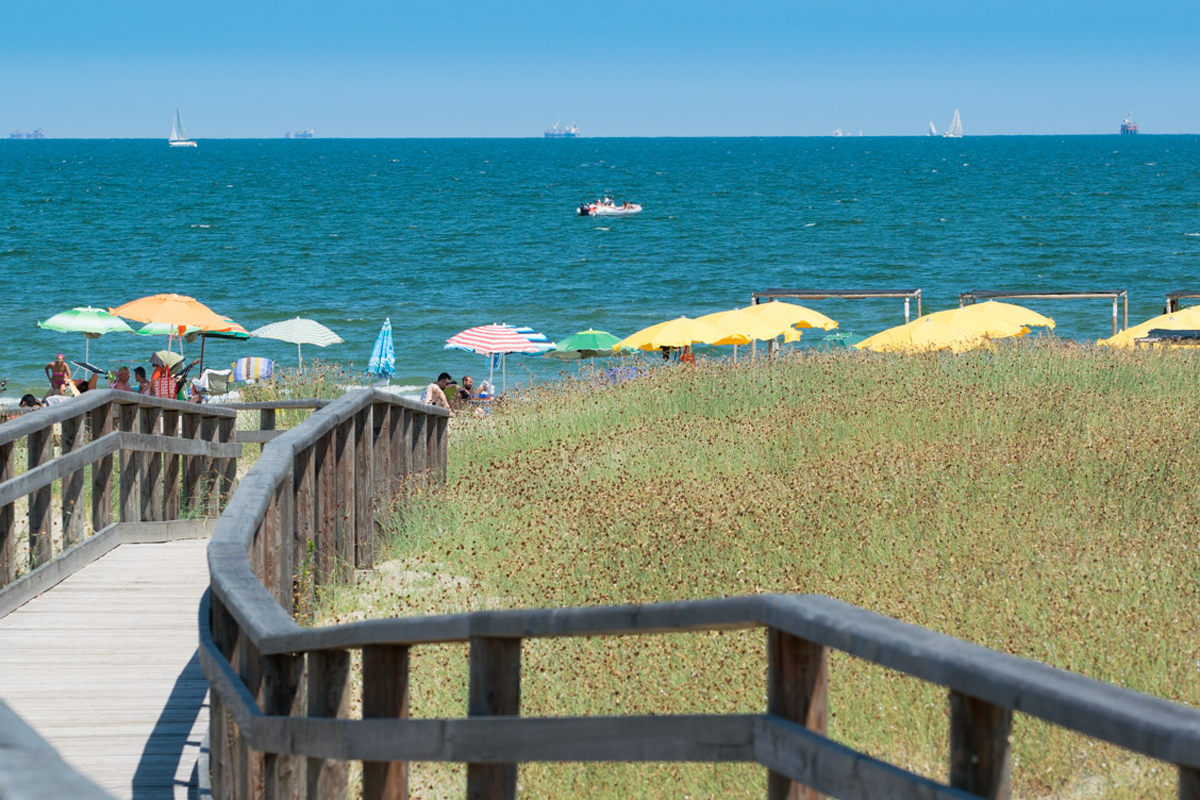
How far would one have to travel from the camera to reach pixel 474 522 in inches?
335

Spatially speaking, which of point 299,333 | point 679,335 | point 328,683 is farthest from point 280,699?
point 299,333

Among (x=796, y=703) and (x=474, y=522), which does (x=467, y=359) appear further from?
(x=796, y=703)

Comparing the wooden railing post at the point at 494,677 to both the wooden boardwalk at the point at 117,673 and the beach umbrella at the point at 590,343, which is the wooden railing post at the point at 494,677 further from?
the beach umbrella at the point at 590,343

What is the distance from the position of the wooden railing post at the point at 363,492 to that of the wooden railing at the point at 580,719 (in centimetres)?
316

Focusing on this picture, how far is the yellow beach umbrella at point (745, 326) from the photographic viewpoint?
22.9 metres

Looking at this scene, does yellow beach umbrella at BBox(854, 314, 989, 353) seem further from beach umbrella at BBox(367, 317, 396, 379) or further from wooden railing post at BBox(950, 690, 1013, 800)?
wooden railing post at BBox(950, 690, 1013, 800)

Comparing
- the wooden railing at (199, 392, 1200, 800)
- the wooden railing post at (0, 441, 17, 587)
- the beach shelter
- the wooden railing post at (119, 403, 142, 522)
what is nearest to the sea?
the beach shelter

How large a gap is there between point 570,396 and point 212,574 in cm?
1146

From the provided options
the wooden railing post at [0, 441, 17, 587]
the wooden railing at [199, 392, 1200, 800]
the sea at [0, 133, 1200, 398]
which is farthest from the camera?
the sea at [0, 133, 1200, 398]

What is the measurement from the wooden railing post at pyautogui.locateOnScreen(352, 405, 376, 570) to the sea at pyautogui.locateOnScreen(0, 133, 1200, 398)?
556 inches

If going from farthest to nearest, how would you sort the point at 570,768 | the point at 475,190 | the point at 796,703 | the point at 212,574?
1. the point at 475,190
2. the point at 570,768
3. the point at 212,574
4. the point at 796,703

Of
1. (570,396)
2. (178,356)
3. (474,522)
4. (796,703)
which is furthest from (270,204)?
(796,703)

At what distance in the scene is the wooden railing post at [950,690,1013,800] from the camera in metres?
1.82

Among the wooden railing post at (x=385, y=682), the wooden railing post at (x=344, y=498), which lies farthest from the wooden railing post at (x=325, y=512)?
the wooden railing post at (x=385, y=682)
